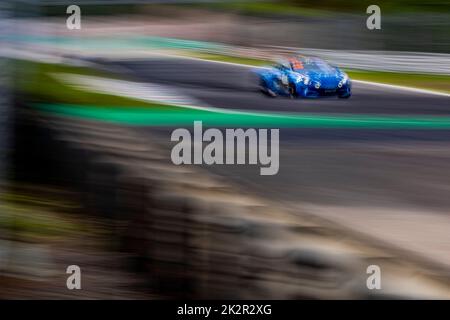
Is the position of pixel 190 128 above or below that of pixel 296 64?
below

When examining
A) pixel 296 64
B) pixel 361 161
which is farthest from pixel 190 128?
pixel 361 161

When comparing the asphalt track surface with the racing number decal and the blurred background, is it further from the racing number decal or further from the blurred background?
the racing number decal

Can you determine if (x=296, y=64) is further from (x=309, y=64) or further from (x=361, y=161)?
(x=361, y=161)

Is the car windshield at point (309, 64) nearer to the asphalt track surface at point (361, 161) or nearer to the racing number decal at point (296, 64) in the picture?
the racing number decal at point (296, 64)

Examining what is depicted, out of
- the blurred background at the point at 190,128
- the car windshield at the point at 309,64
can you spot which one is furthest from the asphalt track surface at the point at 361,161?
the car windshield at the point at 309,64
